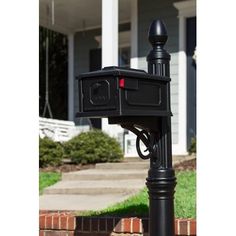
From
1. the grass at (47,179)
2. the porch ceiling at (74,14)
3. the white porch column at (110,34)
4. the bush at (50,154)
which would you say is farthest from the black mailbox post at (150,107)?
the porch ceiling at (74,14)

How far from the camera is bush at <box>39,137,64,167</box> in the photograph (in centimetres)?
950

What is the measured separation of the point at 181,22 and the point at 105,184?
15.0ft

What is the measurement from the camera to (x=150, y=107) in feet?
8.52

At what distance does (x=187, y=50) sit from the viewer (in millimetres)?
10656

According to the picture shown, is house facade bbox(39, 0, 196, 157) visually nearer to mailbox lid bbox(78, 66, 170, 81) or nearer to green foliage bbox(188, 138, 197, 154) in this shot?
green foliage bbox(188, 138, 197, 154)

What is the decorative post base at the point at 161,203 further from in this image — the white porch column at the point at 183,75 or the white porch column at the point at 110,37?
the white porch column at the point at 183,75

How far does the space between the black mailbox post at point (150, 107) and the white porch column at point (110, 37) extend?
258 inches

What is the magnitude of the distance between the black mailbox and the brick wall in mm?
1363

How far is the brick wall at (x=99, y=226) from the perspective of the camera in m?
3.80

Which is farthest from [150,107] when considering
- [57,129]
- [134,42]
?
[57,129]

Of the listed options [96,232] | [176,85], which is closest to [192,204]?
[96,232]

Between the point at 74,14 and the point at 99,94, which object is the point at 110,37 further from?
the point at 99,94

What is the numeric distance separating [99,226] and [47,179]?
158 inches
